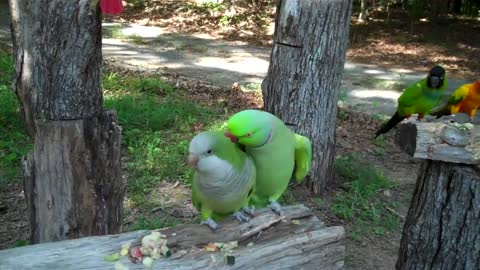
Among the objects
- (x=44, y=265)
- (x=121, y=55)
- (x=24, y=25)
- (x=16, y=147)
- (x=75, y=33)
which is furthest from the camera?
(x=121, y=55)

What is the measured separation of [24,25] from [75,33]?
38 centimetres

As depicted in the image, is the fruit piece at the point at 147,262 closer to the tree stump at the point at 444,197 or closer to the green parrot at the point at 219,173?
the green parrot at the point at 219,173

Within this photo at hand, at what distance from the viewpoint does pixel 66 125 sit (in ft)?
8.54

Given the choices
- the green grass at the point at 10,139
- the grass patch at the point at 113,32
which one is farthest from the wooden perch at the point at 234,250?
the grass patch at the point at 113,32

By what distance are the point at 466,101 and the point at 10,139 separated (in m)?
4.54

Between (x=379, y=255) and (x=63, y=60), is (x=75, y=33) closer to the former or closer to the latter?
(x=63, y=60)

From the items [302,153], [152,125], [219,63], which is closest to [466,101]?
[152,125]

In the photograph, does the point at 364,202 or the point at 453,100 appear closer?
the point at 364,202

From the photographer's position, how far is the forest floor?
412 centimetres

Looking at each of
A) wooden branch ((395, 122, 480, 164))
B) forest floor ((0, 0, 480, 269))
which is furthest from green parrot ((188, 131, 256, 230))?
forest floor ((0, 0, 480, 269))

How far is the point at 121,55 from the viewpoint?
862 centimetres

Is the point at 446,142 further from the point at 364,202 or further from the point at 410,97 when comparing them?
the point at 410,97

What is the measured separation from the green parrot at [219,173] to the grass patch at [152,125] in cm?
214

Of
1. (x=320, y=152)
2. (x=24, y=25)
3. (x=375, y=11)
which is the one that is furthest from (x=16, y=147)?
(x=375, y=11)
